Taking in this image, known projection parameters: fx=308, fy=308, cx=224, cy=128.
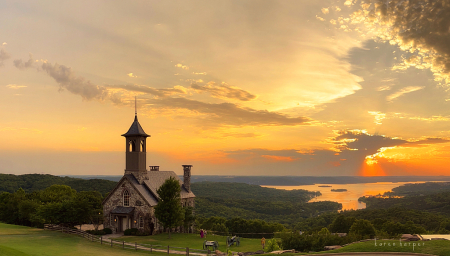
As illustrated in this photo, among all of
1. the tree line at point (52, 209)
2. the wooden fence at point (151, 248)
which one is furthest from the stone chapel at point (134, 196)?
the wooden fence at point (151, 248)

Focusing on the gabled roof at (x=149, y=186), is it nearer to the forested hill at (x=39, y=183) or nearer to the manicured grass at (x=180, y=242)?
the manicured grass at (x=180, y=242)

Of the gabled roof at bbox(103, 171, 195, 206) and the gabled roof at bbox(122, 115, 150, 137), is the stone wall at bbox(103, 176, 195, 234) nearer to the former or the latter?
the gabled roof at bbox(103, 171, 195, 206)

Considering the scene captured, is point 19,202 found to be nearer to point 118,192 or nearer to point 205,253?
point 118,192

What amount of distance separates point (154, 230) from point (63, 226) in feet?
39.4

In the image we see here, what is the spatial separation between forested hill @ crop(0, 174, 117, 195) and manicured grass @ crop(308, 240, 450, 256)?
90642 mm

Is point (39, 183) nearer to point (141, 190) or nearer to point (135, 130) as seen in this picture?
point (135, 130)

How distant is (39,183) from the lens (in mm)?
112000

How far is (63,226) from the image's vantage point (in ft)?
132

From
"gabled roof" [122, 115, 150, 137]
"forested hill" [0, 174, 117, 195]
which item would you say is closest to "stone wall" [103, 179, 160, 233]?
"gabled roof" [122, 115, 150, 137]

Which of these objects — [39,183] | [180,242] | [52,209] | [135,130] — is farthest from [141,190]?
[39,183]

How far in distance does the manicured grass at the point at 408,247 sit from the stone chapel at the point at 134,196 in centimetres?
2630

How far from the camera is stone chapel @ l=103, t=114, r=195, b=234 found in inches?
1583

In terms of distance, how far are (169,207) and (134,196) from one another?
627 cm

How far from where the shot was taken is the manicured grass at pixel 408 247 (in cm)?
1925
